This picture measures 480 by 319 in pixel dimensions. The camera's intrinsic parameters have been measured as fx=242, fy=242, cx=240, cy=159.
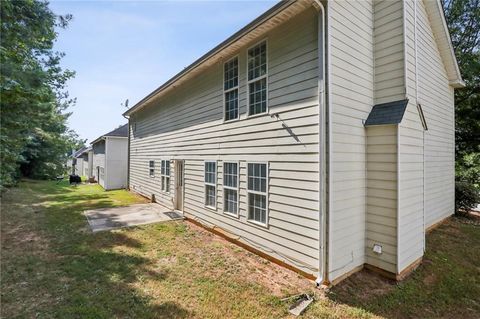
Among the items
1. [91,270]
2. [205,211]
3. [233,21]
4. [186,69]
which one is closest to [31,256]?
[91,270]

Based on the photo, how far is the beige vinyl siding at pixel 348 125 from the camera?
449 centimetres

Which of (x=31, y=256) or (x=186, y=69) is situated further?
(x=186, y=69)

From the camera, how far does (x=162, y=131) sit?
11492 mm

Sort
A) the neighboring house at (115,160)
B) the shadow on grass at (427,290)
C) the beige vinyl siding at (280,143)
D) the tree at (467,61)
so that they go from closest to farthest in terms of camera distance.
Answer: the shadow on grass at (427,290), the beige vinyl siding at (280,143), the tree at (467,61), the neighboring house at (115,160)

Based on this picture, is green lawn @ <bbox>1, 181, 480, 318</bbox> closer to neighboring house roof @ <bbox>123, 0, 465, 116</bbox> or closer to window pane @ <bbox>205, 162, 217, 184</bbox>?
window pane @ <bbox>205, 162, 217, 184</bbox>

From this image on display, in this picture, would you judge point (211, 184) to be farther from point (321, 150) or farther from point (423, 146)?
point (423, 146)

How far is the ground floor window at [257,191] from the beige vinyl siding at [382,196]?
2217 millimetres

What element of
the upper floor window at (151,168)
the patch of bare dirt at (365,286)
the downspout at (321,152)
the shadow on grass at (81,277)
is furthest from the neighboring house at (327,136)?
the upper floor window at (151,168)

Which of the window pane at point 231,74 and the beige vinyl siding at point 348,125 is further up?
the window pane at point 231,74

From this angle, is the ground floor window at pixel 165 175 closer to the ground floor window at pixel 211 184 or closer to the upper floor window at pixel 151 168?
the upper floor window at pixel 151 168

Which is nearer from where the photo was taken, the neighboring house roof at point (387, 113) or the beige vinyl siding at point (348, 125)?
the beige vinyl siding at point (348, 125)

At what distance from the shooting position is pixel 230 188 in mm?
6691

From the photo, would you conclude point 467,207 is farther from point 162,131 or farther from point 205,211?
point 162,131

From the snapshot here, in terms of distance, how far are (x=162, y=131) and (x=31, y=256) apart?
703cm
